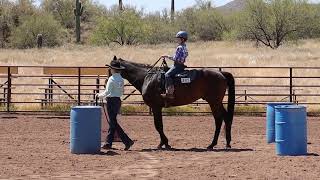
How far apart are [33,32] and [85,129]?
156 feet

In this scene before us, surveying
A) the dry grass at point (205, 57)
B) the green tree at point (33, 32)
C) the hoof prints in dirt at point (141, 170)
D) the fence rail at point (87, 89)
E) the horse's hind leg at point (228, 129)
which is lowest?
the hoof prints in dirt at point (141, 170)

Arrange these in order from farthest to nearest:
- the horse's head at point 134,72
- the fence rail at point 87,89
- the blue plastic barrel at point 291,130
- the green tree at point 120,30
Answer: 1. the green tree at point 120,30
2. the fence rail at point 87,89
3. the horse's head at point 134,72
4. the blue plastic barrel at point 291,130

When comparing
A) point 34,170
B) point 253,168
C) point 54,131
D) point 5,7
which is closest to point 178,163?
point 253,168

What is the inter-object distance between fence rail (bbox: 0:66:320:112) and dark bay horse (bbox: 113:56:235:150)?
4164mm

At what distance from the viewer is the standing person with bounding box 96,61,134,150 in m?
12.6

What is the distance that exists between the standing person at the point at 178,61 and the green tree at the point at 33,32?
45.9 m

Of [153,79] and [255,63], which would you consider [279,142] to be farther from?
[255,63]

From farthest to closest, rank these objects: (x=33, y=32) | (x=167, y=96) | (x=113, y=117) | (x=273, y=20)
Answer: (x=33, y=32), (x=273, y=20), (x=167, y=96), (x=113, y=117)

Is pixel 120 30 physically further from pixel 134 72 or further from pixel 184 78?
pixel 184 78

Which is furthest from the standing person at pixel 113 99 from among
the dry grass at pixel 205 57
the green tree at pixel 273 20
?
the green tree at pixel 273 20

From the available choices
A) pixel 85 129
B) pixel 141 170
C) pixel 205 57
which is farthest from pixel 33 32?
pixel 141 170

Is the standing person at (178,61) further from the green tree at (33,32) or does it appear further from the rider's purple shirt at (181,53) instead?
the green tree at (33,32)

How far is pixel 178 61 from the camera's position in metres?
13.0

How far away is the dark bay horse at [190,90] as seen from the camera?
13352 mm
